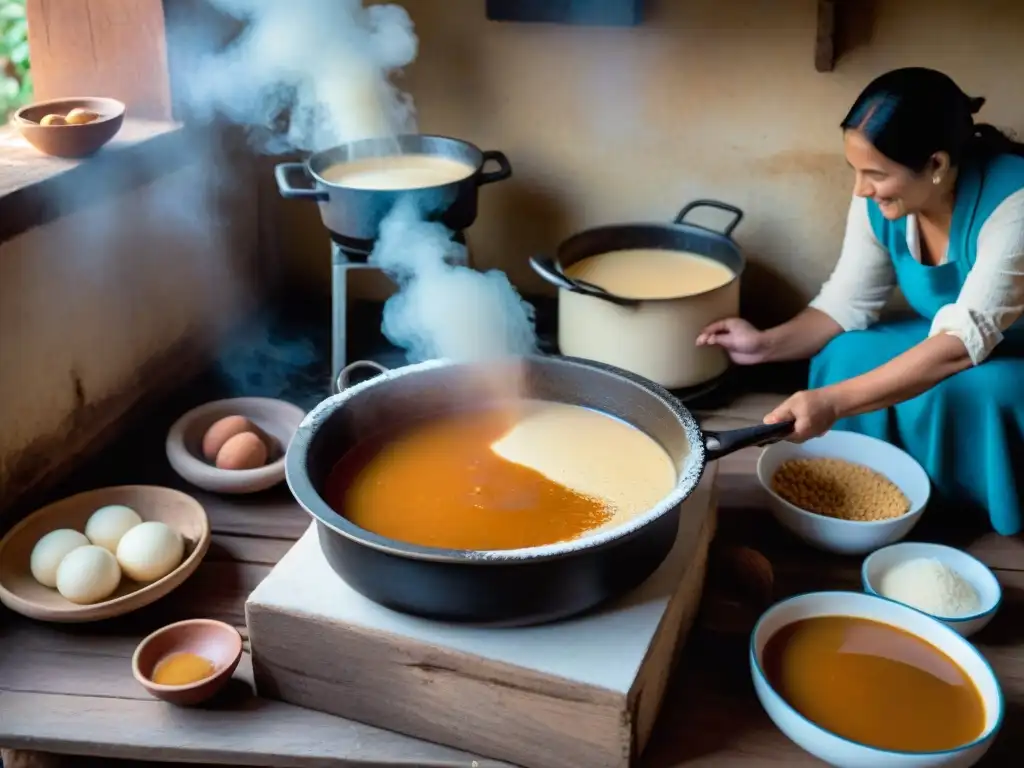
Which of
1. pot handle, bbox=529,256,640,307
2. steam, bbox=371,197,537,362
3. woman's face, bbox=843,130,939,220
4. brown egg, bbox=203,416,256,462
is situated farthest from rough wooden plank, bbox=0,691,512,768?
woman's face, bbox=843,130,939,220

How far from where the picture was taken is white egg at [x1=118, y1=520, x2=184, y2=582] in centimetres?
168

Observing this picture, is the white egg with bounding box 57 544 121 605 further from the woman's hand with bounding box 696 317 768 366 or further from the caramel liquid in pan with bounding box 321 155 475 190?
the woman's hand with bounding box 696 317 768 366

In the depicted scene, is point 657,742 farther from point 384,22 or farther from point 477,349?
point 384,22

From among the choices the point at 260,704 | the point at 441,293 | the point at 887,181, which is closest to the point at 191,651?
the point at 260,704

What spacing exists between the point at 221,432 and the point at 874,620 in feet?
4.19

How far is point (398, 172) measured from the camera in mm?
2264

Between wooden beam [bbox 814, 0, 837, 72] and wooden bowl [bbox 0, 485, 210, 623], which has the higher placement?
wooden beam [bbox 814, 0, 837, 72]

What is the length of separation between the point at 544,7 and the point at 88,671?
1.66 metres

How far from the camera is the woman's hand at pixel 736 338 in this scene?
2162 millimetres

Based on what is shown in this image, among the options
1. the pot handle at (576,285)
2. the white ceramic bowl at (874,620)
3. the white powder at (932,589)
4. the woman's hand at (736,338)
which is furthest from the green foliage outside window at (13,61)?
the white powder at (932,589)

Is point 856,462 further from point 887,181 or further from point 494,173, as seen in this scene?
point 494,173

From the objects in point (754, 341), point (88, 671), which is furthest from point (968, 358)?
point (88, 671)

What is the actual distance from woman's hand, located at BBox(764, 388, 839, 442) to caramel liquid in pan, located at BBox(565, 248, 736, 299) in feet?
1.59

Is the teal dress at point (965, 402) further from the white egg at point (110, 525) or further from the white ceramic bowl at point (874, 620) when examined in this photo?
the white egg at point (110, 525)
